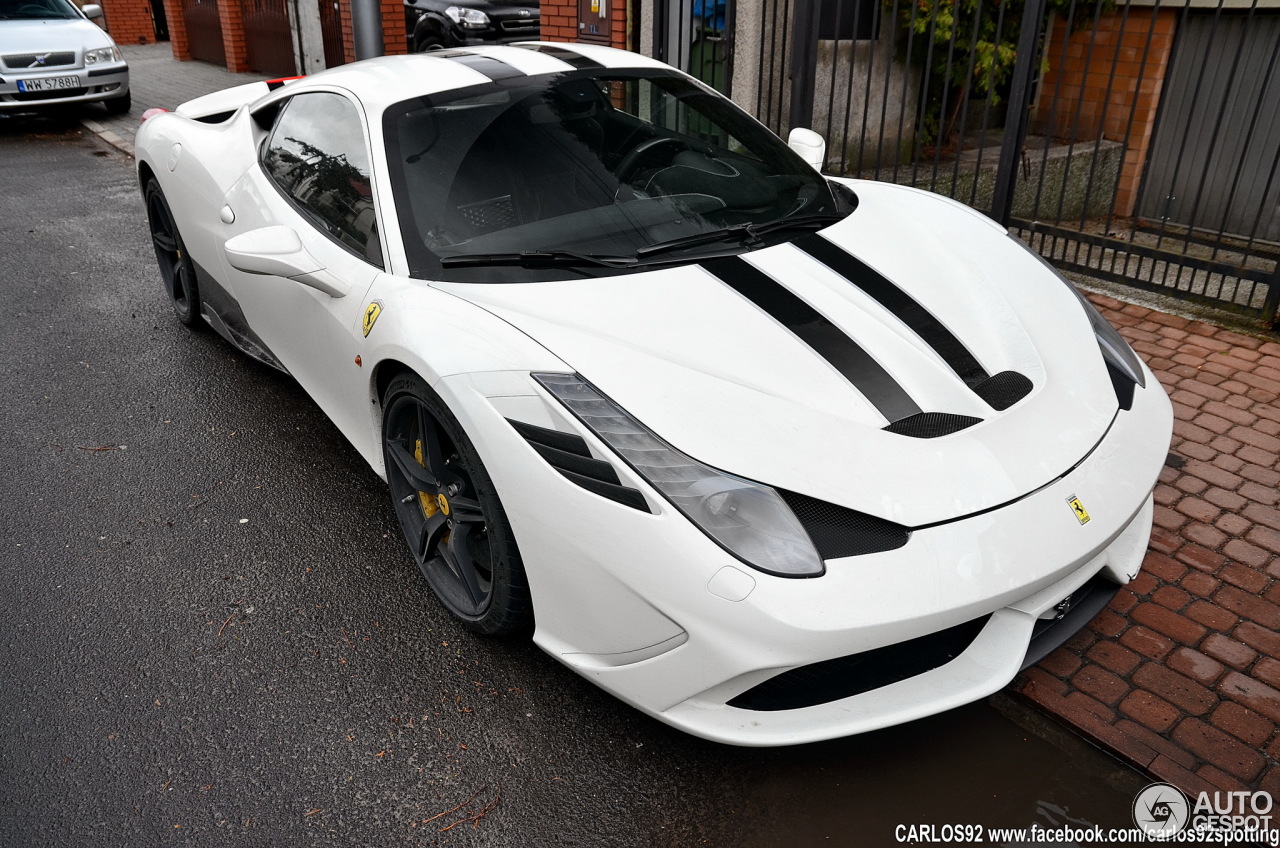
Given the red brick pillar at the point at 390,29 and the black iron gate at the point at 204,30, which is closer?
the red brick pillar at the point at 390,29

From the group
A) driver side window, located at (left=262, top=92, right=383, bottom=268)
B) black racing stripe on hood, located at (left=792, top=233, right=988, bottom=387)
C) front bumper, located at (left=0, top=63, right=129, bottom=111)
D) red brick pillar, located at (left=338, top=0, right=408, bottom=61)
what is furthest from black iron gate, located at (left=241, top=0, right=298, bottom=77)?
black racing stripe on hood, located at (left=792, top=233, right=988, bottom=387)

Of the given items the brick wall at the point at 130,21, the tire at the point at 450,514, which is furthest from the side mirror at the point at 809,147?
the brick wall at the point at 130,21

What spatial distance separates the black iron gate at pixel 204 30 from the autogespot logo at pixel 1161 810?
16076 millimetres

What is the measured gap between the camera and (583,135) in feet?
10.3

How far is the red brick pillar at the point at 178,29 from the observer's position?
15.9 meters

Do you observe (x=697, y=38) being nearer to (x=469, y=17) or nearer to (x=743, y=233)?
(x=469, y=17)

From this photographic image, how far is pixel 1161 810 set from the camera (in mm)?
2217

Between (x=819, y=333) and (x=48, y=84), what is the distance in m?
11.2

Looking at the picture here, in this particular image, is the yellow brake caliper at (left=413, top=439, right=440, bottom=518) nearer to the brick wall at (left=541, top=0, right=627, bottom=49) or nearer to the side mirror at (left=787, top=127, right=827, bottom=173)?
the side mirror at (left=787, top=127, right=827, bottom=173)

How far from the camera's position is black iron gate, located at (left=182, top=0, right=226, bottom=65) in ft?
49.6

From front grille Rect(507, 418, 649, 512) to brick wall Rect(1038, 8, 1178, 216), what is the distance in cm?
587

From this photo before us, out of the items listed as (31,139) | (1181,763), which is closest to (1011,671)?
(1181,763)

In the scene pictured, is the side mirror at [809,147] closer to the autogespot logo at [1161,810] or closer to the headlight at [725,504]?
the headlight at [725,504]

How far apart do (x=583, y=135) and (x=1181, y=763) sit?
2.44m
